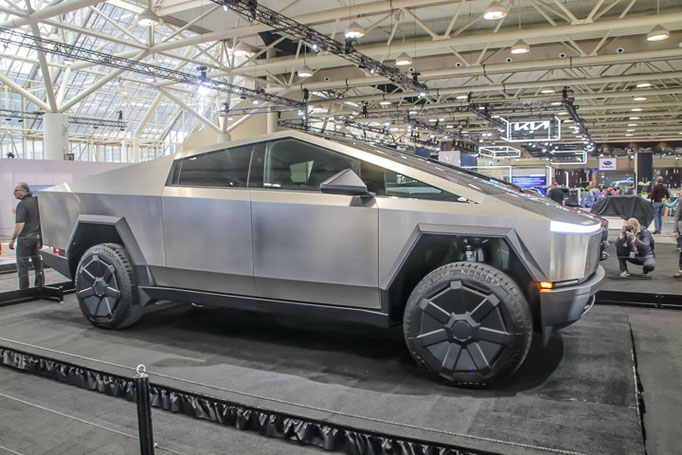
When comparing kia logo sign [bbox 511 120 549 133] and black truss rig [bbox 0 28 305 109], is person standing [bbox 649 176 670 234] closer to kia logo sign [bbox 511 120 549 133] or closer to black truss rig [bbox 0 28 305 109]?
kia logo sign [bbox 511 120 549 133]

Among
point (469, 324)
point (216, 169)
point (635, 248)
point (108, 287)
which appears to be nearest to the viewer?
point (469, 324)

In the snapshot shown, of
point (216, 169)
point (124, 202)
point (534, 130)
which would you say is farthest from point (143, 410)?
point (534, 130)

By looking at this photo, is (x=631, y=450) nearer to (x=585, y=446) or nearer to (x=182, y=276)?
(x=585, y=446)

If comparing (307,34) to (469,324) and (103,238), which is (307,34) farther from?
(469,324)

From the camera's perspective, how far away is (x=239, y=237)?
2.91 metres

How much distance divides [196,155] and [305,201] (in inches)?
38.5

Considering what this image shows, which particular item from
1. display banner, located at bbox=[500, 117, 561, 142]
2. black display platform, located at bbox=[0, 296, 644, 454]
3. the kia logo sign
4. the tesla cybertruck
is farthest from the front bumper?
the kia logo sign

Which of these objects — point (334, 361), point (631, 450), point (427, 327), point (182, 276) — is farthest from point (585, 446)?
point (182, 276)

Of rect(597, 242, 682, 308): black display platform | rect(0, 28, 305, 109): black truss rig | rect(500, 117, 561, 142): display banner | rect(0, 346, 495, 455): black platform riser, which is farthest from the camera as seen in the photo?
rect(500, 117, 561, 142): display banner

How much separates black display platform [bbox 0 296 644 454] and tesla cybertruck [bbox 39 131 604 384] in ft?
0.67

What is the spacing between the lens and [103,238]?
365cm

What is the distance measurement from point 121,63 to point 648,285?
14773 mm

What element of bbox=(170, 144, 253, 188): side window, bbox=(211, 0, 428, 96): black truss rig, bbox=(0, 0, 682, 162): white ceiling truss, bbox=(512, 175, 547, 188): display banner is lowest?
bbox=(170, 144, 253, 188): side window

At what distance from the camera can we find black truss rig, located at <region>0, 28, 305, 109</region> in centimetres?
1173
